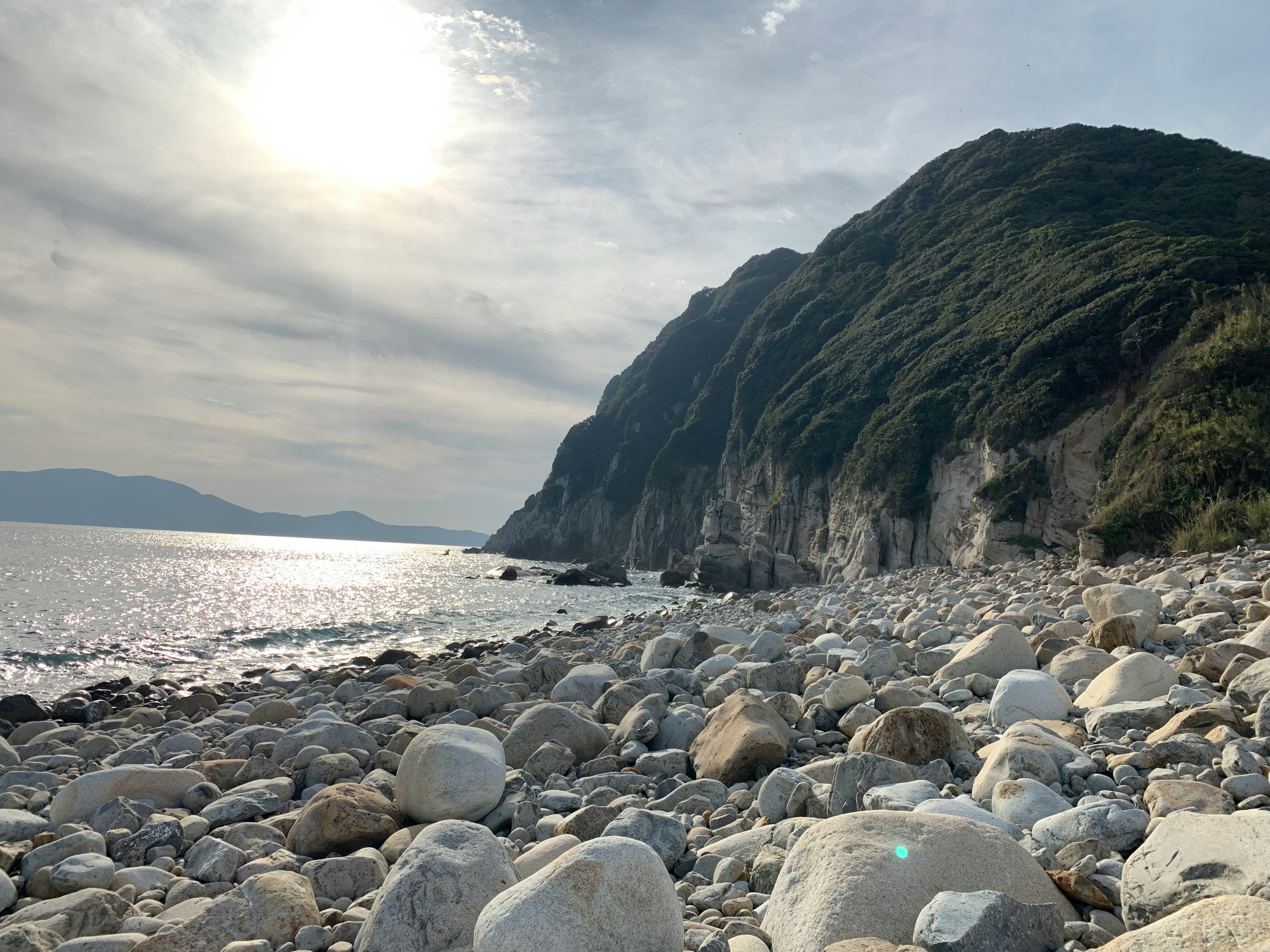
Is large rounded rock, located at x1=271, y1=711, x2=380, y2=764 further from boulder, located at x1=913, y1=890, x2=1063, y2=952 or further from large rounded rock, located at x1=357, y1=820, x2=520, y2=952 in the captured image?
boulder, located at x1=913, y1=890, x2=1063, y2=952

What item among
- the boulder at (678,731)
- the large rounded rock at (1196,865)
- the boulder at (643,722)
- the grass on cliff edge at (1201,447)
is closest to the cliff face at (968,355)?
the grass on cliff edge at (1201,447)

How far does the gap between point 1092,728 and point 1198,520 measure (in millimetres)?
12302

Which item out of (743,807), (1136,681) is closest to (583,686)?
(743,807)

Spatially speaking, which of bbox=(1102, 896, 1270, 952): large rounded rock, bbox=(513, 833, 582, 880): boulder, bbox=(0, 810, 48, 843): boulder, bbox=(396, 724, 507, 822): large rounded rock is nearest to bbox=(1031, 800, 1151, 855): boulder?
→ bbox=(1102, 896, 1270, 952): large rounded rock

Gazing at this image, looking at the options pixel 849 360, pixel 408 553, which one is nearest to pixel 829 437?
pixel 849 360

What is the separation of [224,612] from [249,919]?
105 ft

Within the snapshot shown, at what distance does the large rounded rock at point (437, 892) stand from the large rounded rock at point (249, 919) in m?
0.48

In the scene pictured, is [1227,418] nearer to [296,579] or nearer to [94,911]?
[94,911]

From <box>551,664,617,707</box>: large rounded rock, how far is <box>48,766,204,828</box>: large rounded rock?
3589 millimetres

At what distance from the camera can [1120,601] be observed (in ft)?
22.6

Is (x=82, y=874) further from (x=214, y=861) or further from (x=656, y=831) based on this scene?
(x=656, y=831)

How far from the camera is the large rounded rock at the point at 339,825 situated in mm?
4672

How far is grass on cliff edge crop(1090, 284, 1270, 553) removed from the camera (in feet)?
45.8

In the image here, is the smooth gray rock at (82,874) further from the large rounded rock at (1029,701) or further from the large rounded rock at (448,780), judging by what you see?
the large rounded rock at (1029,701)
